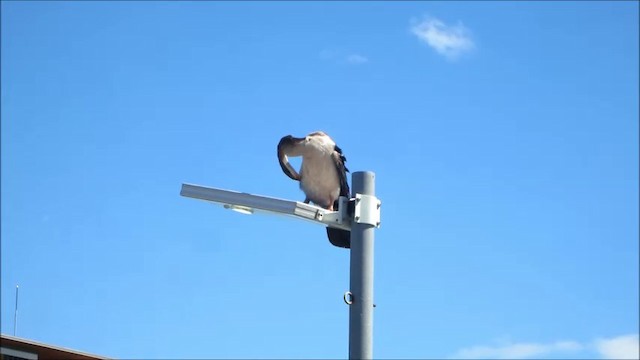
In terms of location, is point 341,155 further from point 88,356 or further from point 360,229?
point 88,356

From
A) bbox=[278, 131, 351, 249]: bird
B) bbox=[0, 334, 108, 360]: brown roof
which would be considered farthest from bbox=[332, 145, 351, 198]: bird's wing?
bbox=[0, 334, 108, 360]: brown roof

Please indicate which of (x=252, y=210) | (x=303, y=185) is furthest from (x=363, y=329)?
(x=303, y=185)

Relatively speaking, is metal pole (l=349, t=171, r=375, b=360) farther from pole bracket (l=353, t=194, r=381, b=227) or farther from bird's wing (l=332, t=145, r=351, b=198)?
bird's wing (l=332, t=145, r=351, b=198)

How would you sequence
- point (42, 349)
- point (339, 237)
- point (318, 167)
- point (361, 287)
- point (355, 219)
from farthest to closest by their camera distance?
point (42, 349)
point (318, 167)
point (339, 237)
point (355, 219)
point (361, 287)

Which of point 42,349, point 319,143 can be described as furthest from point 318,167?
point 42,349

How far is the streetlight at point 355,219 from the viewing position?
197 inches

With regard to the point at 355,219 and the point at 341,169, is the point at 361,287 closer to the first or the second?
the point at 355,219

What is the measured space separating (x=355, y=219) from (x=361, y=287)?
421 millimetres

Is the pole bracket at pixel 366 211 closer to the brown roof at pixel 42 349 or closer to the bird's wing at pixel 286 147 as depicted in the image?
the bird's wing at pixel 286 147

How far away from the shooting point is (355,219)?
531cm

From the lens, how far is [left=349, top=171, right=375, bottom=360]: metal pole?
16.3ft

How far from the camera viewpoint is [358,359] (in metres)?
4.93

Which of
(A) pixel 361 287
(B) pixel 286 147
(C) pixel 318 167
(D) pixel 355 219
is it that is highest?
(B) pixel 286 147

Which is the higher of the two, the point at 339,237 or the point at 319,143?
the point at 319,143
